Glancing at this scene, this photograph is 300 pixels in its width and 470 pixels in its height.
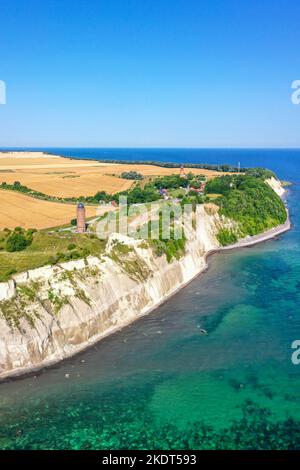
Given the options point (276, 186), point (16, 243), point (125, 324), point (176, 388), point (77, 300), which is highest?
point (276, 186)

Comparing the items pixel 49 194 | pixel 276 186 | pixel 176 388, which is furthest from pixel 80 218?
pixel 276 186

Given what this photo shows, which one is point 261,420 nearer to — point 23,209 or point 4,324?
point 4,324

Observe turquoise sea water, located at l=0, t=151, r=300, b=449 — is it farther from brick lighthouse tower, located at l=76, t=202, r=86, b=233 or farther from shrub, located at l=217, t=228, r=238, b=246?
shrub, located at l=217, t=228, r=238, b=246

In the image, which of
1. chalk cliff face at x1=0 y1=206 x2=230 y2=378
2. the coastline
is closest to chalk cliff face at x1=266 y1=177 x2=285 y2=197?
the coastline

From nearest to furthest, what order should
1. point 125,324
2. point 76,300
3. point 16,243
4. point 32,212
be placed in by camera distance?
point 76,300 < point 125,324 < point 16,243 < point 32,212

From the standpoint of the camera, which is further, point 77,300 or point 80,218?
point 80,218

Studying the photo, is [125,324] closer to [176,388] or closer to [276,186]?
[176,388]

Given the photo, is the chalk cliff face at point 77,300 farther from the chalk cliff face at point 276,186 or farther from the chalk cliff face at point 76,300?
the chalk cliff face at point 276,186
